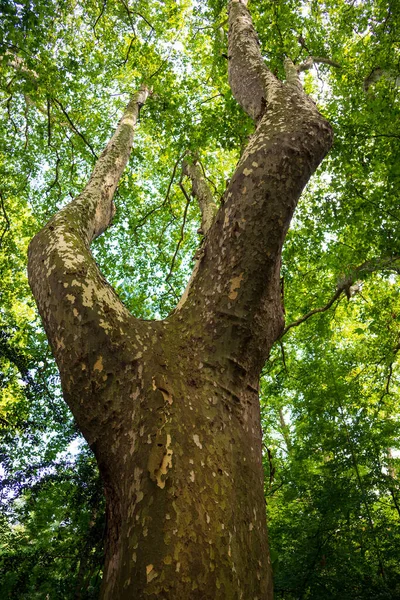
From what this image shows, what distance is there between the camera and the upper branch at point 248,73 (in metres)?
3.14

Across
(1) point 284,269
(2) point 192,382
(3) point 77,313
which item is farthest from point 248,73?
(1) point 284,269

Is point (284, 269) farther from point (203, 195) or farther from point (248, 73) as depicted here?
point (248, 73)

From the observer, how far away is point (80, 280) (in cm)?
203

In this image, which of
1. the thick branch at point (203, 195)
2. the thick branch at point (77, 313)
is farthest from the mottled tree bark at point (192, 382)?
the thick branch at point (203, 195)

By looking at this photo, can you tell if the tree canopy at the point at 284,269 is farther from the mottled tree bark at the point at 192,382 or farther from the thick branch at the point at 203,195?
the mottled tree bark at the point at 192,382

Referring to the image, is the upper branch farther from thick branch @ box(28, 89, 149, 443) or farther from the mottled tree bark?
thick branch @ box(28, 89, 149, 443)

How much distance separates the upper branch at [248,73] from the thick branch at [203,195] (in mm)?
1227

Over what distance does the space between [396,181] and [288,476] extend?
17.8 feet

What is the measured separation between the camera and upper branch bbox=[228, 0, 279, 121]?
3.14 meters

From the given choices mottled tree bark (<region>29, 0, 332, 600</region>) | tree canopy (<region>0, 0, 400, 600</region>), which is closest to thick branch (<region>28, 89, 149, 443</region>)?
mottled tree bark (<region>29, 0, 332, 600</region>)

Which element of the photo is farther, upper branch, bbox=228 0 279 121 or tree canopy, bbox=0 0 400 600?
tree canopy, bbox=0 0 400 600

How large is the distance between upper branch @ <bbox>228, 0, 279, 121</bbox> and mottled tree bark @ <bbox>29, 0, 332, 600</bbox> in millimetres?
706

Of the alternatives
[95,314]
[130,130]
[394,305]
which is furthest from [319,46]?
[95,314]

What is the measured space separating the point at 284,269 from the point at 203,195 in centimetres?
375
